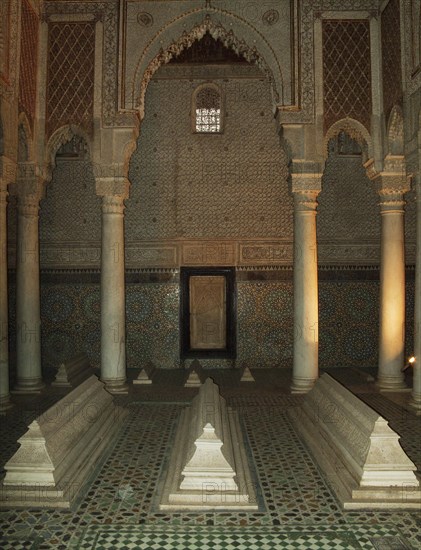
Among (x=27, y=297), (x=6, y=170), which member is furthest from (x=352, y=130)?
(x=27, y=297)

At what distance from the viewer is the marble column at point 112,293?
7.17 meters

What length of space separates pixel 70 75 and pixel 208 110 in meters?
3.03

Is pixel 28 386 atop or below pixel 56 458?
below

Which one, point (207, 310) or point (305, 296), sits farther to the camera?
point (207, 310)

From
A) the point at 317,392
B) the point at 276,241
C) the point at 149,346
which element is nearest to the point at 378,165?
the point at 276,241

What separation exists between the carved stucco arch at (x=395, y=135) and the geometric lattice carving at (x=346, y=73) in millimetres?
330

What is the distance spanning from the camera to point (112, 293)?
7258 mm

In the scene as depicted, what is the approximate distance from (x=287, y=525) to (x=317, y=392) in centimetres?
240

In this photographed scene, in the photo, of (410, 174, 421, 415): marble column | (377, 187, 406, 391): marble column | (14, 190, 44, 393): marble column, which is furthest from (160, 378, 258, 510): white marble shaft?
(14, 190, 44, 393): marble column

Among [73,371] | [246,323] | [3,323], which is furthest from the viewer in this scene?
[246,323]

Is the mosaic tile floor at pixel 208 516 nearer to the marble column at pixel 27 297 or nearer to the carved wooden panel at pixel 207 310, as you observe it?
the marble column at pixel 27 297

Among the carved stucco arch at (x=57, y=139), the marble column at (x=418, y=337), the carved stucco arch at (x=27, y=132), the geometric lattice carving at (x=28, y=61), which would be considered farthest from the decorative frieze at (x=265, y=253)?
the geometric lattice carving at (x=28, y=61)

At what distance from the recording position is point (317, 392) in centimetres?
561

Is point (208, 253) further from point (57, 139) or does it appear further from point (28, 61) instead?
point (28, 61)
